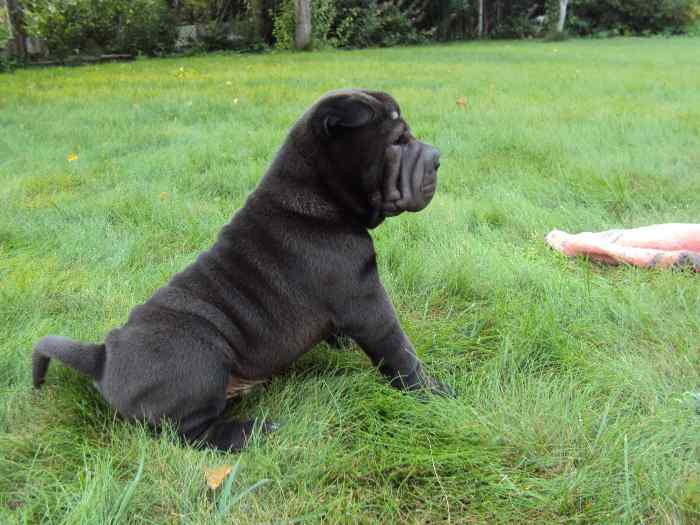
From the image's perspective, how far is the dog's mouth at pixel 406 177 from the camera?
227 cm

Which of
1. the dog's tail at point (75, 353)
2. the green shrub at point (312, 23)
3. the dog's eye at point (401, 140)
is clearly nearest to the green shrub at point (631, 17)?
the green shrub at point (312, 23)

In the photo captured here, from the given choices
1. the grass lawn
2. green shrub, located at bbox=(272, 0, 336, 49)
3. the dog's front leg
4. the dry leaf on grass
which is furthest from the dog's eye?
green shrub, located at bbox=(272, 0, 336, 49)

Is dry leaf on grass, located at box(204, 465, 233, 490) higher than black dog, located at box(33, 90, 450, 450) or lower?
lower

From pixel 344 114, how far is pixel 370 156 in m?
0.18

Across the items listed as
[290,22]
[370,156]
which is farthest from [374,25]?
[370,156]

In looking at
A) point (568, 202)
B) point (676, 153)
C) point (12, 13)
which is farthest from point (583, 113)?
point (12, 13)

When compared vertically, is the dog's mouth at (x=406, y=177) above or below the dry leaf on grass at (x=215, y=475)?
above

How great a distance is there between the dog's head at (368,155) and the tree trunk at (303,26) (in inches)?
700

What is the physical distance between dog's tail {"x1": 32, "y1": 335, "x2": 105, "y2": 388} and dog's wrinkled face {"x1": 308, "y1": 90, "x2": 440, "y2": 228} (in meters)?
1.06

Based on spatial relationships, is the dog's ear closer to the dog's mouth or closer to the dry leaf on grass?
the dog's mouth

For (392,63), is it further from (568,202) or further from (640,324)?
(640,324)

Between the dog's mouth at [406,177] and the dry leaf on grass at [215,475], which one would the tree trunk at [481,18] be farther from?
the dry leaf on grass at [215,475]

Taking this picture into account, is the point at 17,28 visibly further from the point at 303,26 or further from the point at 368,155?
the point at 368,155

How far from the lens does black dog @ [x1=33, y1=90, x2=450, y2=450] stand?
2131 mm
